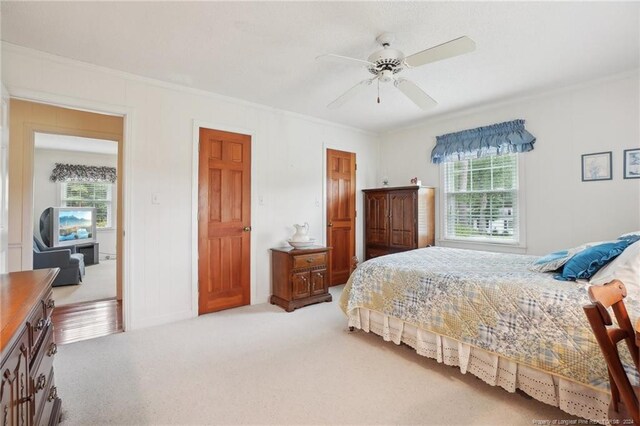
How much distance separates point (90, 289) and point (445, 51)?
5.51 metres

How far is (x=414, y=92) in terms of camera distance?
259cm

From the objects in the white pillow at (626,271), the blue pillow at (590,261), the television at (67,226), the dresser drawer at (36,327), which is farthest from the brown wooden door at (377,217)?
the television at (67,226)

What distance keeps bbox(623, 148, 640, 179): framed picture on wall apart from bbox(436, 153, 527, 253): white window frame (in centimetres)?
88

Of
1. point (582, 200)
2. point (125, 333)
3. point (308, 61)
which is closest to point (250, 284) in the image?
point (125, 333)

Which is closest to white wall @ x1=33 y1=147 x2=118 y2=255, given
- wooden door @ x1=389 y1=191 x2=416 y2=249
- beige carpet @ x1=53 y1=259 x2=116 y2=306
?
beige carpet @ x1=53 y1=259 x2=116 y2=306

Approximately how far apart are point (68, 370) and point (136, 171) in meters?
1.76

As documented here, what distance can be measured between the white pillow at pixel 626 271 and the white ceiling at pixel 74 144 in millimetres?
7053

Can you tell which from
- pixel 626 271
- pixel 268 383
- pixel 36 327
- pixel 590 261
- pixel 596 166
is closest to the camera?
pixel 36 327

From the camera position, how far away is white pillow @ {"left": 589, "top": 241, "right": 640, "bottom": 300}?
162 cm

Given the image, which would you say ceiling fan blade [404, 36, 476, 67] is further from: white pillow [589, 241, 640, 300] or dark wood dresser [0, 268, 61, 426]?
dark wood dresser [0, 268, 61, 426]

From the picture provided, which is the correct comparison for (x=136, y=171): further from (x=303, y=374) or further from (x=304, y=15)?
(x=303, y=374)

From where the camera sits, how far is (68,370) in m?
2.27

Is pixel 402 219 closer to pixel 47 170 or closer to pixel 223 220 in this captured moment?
pixel 223 220

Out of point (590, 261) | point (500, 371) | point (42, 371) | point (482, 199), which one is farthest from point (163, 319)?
point (482, 199)
